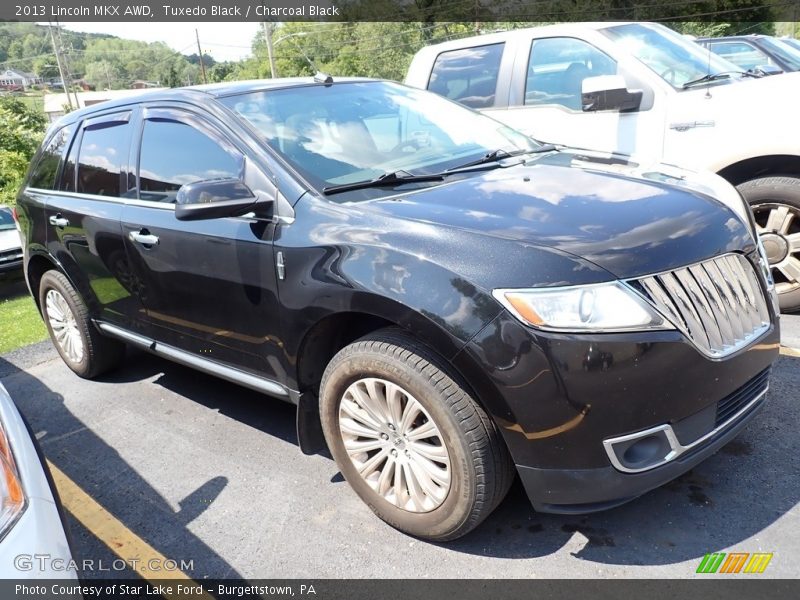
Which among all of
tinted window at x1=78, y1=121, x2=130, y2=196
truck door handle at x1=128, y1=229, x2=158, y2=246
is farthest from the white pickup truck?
tinted window at x1=78, y1=121, x2=130, y2=196

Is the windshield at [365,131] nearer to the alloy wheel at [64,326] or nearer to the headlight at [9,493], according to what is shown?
the headlight at [9,493]

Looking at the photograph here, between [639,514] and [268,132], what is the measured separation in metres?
2.33

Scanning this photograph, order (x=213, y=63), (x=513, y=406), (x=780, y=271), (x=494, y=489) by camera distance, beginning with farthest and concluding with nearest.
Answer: (x=213, y=63) → (x=780, y=271) → (x=494, y=489) → (x=513, y=406)

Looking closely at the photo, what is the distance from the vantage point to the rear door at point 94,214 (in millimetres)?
3746

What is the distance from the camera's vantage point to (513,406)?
2158mm

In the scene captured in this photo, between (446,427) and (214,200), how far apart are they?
1.34 meters

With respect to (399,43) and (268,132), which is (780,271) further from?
(399,43)

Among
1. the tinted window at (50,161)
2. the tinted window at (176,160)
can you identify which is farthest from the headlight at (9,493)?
the tinted window at (50,161)

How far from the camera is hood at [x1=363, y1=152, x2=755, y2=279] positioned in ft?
7.22

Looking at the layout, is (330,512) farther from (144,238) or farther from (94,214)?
(94,214)

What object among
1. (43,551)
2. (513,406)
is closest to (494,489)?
(513,406)

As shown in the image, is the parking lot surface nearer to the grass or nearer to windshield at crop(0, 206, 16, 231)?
the grass

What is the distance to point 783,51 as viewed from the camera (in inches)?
202

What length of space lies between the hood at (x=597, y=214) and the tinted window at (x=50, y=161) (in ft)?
9.53
